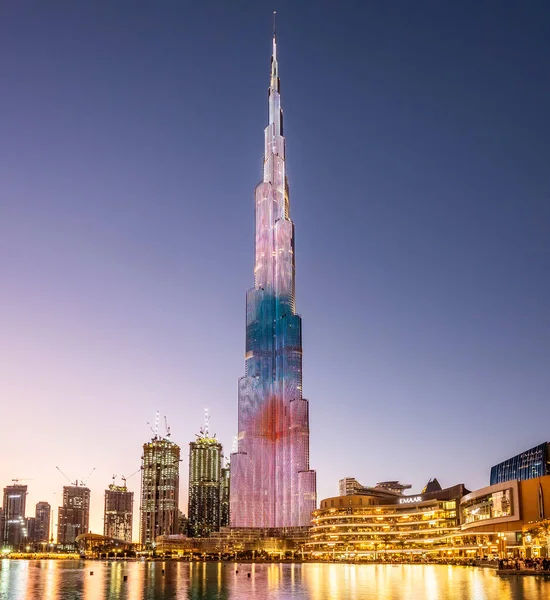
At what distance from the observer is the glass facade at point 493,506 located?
15956cm

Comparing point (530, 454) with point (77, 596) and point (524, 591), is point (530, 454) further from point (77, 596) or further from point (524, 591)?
point (77, 596)

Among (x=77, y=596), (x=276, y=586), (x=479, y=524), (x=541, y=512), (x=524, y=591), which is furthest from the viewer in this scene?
(x=479, y=524)

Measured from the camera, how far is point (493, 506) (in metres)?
172

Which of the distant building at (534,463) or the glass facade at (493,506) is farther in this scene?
the distant building at (534,463)

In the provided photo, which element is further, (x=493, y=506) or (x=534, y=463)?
(x=534, y=463)

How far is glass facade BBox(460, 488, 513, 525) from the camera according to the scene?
159562 mm

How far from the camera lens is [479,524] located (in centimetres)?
18638

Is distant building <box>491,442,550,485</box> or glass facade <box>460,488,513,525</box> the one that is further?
distant building <box>491,442,550,485</box>

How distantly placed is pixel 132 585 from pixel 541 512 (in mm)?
80471

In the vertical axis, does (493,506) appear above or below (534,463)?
below

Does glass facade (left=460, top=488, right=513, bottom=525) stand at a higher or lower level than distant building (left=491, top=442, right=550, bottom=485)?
lower

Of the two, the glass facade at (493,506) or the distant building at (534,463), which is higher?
the distant building at (534,463)

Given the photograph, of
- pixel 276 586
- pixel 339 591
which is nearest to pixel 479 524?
pixel 276 586

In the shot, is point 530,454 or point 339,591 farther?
point 530,454
